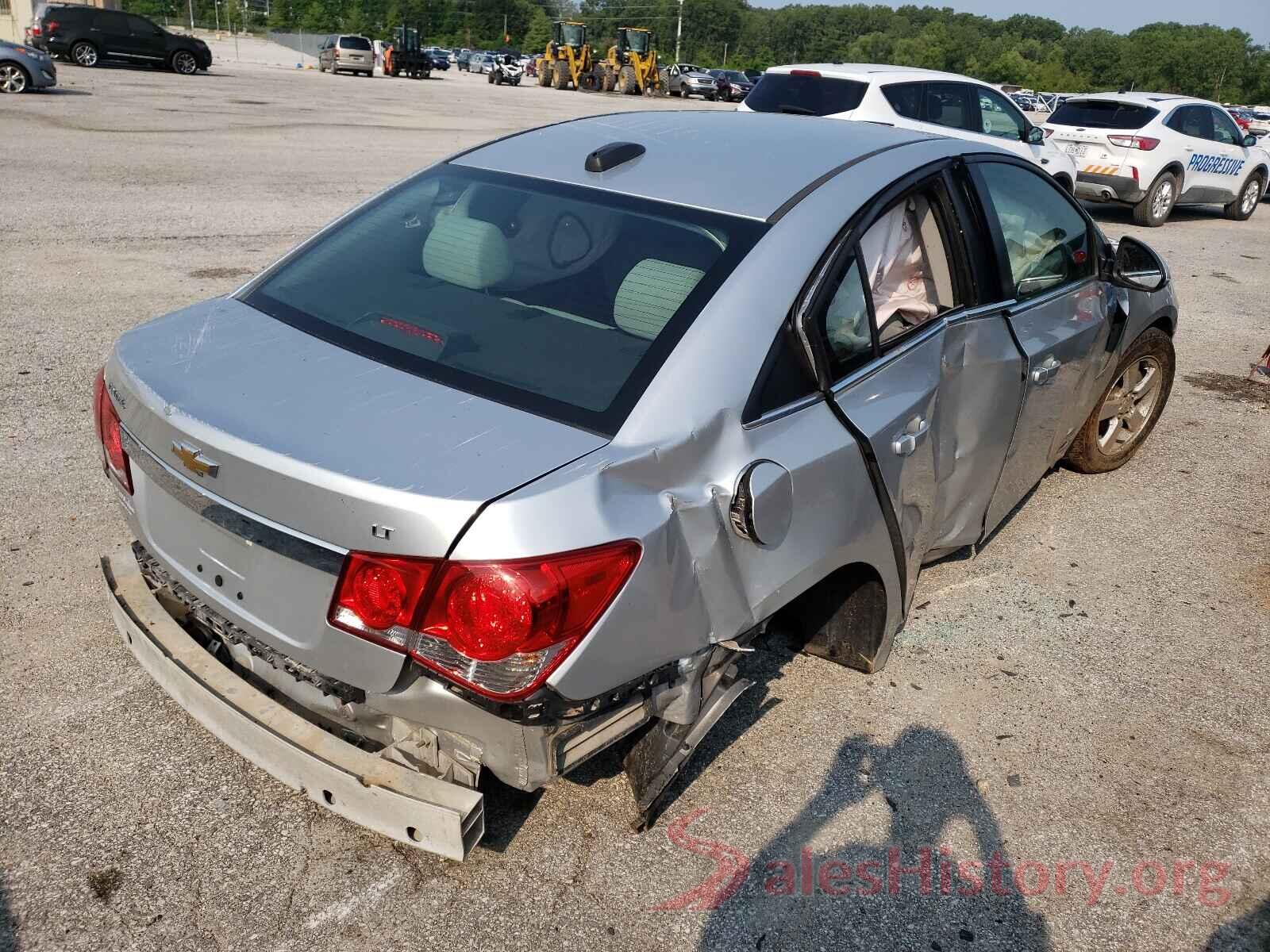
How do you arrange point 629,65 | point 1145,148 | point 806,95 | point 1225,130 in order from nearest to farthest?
point 806,95 < point 1145,148 < point 1225,130 < point 629,65

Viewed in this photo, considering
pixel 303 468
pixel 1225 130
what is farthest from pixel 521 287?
pixel 1225 130

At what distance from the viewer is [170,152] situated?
46.1 ft

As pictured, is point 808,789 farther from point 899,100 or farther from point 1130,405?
point 899,100

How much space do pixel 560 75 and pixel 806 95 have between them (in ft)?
118

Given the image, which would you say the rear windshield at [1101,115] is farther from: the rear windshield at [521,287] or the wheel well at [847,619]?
the rear windshield at [521,287]

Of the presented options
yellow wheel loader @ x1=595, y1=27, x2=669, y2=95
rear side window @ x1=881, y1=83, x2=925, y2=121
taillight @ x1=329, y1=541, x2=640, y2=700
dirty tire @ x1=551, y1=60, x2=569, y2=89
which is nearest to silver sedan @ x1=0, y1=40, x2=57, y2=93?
rear side window @ x1=881, y1=83, x2=925, y2=121

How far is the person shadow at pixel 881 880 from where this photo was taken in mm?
2480

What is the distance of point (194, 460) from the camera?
7.33 feet

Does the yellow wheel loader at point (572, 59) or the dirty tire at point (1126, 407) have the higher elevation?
the yellow wheel loader at point (572, 59)

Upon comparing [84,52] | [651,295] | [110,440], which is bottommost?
[110,440]

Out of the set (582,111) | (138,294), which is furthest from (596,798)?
(582,111)

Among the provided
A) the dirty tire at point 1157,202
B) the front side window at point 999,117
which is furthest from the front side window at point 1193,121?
the front side window at point 999,117

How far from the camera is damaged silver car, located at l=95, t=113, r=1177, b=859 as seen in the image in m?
2.05

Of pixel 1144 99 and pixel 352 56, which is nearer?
pixel 1144 99
